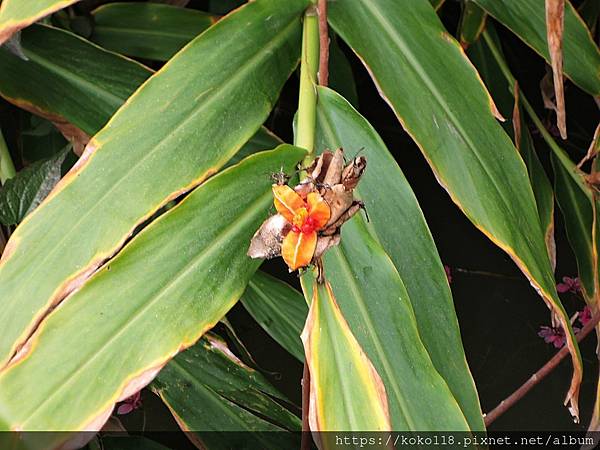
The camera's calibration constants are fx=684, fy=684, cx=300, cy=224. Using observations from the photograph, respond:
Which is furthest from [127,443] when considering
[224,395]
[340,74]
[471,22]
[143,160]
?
[471,22]

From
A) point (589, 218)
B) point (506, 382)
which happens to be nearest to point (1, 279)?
point (589, 218)

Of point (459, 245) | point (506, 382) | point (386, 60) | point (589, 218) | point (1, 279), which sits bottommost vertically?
point (506, 382)

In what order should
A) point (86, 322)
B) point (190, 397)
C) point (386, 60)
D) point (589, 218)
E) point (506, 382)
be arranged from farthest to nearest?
point (506, 382) → point (589, 218) → point (190, 397) → point (386, 60) → point (86, 322)

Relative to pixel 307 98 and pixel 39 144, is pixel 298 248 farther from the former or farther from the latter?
pixel 39 144

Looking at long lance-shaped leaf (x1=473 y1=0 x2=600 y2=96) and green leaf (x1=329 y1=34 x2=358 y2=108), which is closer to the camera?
long lance-shaped leaf (x1=473 y1=0 x2=600 y2=96)

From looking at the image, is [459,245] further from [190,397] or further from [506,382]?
[190,397]

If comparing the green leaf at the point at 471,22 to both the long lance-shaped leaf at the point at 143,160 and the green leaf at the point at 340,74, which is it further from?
the long lance-shaped leaf at the point at 143,160

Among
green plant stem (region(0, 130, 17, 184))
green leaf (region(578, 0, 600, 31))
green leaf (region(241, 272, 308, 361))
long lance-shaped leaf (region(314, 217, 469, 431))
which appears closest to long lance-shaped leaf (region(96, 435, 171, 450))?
green leaf (region(241, 272, 308, 361))

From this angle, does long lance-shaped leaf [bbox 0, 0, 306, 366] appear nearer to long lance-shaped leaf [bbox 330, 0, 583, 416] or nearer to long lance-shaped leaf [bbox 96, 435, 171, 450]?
long lance-shaped leaf [bbox 330, 0, 583, 416]
